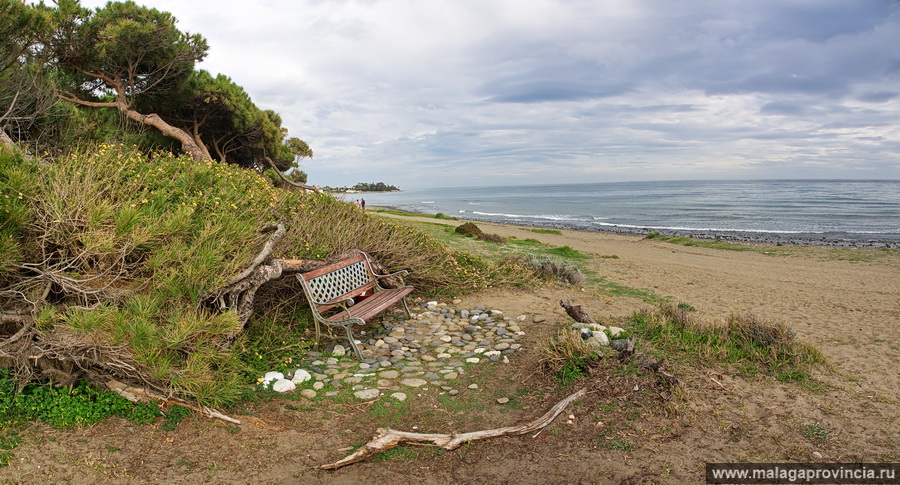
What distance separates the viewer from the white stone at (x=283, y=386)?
427cm

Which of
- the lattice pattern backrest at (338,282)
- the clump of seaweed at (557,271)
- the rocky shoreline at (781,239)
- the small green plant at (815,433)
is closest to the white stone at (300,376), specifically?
the lattice pattern backrest at (338,282)

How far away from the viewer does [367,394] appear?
4.27 metres

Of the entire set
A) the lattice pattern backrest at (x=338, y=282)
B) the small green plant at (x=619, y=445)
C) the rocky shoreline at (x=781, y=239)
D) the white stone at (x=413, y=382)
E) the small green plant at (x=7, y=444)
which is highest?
the lattice pattern backrest at (x=338, y=282)

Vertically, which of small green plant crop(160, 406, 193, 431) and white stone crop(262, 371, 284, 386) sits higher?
small green plant crop(160, 406, 193, 431)

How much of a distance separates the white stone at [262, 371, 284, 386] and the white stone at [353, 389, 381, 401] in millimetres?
748

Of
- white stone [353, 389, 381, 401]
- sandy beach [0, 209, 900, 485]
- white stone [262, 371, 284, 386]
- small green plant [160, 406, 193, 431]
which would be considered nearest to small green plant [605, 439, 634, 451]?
sandy beach [0, 209, 900, 485]

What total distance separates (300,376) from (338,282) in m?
1.70

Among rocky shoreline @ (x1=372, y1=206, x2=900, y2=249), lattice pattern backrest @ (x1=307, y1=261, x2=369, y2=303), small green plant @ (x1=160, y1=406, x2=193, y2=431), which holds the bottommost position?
rocky shoreline @ (x1=372, y1=206, x2=900, y2=249)

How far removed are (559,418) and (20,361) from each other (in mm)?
3993

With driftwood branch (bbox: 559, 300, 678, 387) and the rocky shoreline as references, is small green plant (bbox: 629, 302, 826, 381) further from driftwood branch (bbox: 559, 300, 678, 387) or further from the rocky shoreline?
the rocky shoreline

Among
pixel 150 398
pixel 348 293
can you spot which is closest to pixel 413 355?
pixel 348 293

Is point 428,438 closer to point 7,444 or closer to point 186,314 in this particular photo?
point 186,314

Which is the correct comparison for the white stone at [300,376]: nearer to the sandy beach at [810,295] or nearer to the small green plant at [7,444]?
the small green plant at [7,444]

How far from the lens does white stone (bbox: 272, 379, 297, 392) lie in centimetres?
427
